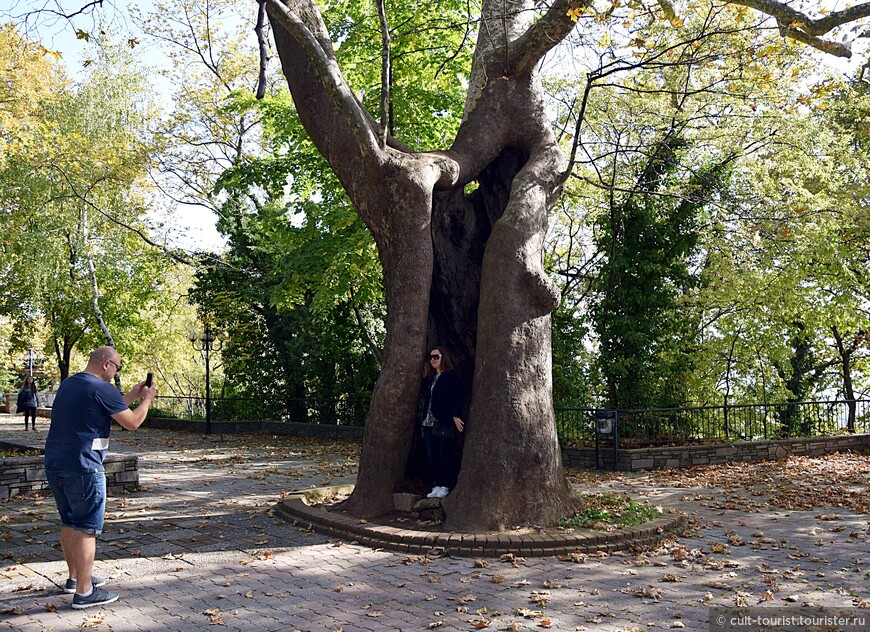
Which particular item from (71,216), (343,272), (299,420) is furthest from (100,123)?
(343,272)

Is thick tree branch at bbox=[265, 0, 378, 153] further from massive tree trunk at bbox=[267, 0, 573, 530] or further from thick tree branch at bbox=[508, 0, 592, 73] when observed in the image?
thick tree branch at bbox=[508, 0, 592, 73]

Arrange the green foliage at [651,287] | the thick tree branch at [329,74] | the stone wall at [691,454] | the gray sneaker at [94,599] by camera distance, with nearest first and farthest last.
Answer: the gray sneaker at [94,599] → the thick tree branch at [329,74] → the stone wall at [691,454] → the green foliage at [651,287]

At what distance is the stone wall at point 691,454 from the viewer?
1448 cm

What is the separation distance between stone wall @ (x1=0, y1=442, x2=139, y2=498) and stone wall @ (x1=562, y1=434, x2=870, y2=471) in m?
8.04

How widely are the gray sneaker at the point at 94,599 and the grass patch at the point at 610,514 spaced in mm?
4437

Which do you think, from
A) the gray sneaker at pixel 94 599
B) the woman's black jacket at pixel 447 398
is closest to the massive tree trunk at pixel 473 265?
the woman's black jacket at pixel 447 398

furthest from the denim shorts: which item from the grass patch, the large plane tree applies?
the grass patch

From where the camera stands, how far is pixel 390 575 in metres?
6.52

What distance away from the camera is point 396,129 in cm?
1688

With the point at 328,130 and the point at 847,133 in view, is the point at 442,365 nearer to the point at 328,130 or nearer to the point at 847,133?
the point at 328,130

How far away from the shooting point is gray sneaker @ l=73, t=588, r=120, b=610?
5.55 meters

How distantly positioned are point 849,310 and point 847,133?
246 inches

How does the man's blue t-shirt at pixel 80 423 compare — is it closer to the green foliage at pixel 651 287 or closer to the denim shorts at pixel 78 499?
the denim shorts at pixel 78 499

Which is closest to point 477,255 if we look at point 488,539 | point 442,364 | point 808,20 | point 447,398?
point 442,364
